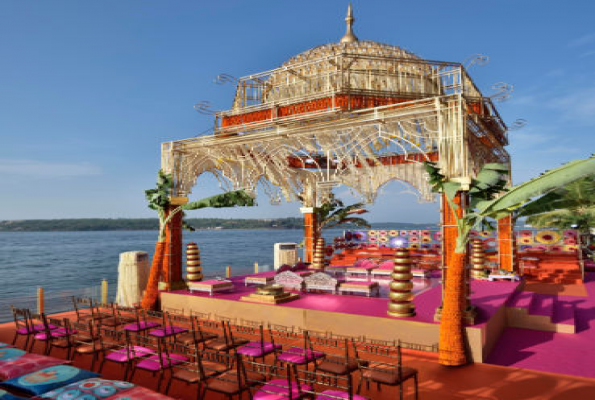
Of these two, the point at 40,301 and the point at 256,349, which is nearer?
the point at 256,349

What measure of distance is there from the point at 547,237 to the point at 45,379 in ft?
65.5

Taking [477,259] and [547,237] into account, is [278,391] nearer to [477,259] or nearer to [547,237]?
[477,259]

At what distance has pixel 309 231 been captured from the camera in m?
20.9

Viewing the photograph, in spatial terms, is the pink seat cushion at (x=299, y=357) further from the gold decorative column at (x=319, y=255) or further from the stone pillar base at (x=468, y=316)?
the gold decorative column at (x=319, y=255)

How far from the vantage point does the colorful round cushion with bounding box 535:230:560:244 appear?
18125mm

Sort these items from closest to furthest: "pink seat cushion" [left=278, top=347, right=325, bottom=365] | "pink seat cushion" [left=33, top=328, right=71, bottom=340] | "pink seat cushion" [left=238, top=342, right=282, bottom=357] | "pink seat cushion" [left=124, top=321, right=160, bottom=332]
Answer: "pink seat cushion" [left=278, top=347, right=325, bottom=365] → "pink seat cushion" [left=238, top=342, right=282, bottom=357] → "pink seat cushion" [left=33, top=328, right=71, bottom=340] → "pink seat cushion" [left=124, top=321, right=160, bottom=332]

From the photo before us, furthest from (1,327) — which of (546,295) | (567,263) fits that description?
(567,263)

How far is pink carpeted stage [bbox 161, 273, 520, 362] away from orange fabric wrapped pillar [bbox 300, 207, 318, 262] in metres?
7.78

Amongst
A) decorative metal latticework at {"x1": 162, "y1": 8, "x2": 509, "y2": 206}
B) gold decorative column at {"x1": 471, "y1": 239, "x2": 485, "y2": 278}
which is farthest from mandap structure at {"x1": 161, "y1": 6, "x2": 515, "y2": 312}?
gold decorative column at {"x1": 471, "y1": 239, "x2": 485, "y2": 278}

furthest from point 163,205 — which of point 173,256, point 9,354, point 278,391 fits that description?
point 278,391

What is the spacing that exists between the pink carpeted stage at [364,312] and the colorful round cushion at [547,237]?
6.86 m

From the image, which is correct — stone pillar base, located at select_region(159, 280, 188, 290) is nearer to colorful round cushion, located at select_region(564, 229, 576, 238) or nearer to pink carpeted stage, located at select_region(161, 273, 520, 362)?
pink carpeted stage, located at select_region(161, 273, 520, 362)

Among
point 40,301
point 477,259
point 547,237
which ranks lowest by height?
point 40,301

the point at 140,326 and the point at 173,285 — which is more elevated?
the point at 173,285
